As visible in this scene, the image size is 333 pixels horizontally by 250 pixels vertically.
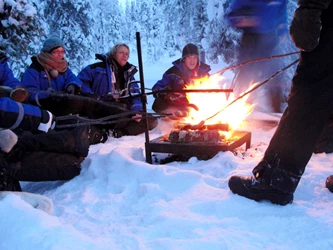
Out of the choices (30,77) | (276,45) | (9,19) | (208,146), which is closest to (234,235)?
(208,146)

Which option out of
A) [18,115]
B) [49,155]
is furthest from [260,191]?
[18,115]

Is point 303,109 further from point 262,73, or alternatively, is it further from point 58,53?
point 262,73

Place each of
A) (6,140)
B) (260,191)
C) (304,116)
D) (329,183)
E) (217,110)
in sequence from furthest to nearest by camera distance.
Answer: (217,110) → (6,140) → (329,183) → (260,191) → (304,116)

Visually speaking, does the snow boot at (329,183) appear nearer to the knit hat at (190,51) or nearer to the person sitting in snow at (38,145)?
the person sitting in snow at (38,145)

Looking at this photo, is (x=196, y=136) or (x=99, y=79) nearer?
(x=196, y=136)

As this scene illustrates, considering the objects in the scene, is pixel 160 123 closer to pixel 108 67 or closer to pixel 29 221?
pixel 108 67

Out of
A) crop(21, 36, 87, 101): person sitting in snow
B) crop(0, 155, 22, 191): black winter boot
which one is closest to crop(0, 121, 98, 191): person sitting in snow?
crop(0, 155, 22, 191): black winter boot

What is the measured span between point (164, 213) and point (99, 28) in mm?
38612

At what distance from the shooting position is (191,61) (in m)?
5.92

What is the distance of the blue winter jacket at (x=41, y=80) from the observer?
16.6ft

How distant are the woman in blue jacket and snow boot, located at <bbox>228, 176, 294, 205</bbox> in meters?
3.55

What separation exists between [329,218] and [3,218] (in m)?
1.88

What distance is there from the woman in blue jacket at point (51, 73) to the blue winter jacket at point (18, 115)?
206 centimetres

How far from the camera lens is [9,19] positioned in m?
7.38
